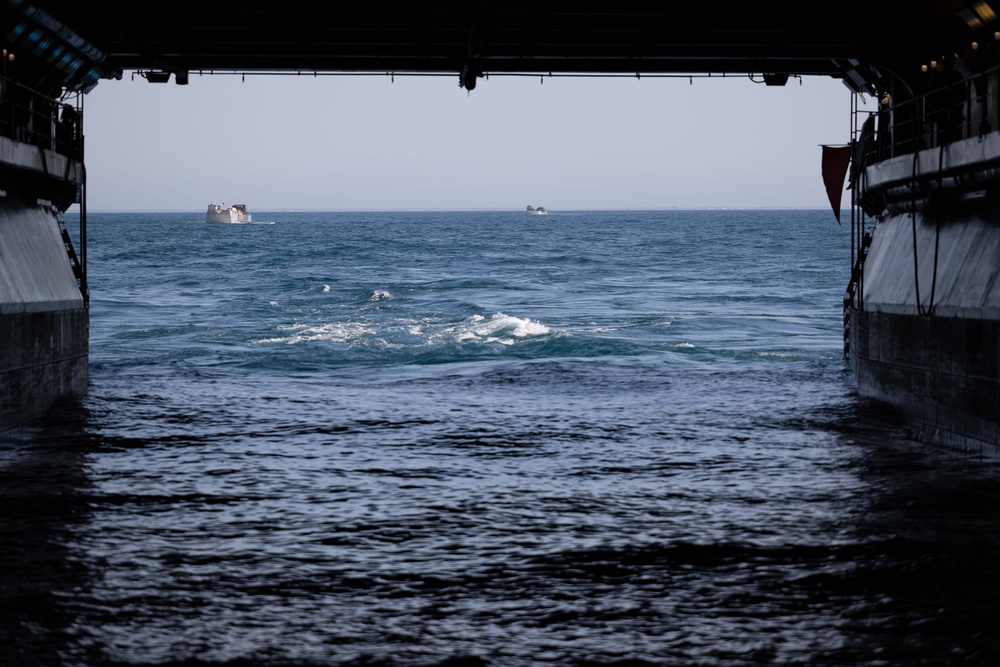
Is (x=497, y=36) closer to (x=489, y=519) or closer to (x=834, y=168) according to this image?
(x=834, y=168)

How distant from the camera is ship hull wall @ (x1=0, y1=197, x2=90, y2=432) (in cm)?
2189

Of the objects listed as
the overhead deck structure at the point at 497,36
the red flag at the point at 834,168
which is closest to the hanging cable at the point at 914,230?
the overhead deck structure at the point at 497,36

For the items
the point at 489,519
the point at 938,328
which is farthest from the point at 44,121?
the point at 938,328

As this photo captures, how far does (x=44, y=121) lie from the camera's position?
28.3 m

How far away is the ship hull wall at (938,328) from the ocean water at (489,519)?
0.77 meters

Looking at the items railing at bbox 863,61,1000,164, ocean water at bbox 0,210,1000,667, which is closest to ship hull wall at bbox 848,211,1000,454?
ocean water at bbox 0,210,1000,667

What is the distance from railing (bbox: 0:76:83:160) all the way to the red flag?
20.2 m

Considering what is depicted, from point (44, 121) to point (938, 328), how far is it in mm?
20367

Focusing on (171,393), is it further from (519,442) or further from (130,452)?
(519,442)

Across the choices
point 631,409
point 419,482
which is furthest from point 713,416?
point 419,482

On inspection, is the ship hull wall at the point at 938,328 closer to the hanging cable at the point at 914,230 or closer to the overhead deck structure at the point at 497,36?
the hanging cable at the point at 914,230

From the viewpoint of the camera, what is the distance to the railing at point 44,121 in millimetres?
25250

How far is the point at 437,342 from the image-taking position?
4150 cm

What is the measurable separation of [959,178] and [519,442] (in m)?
9.10
